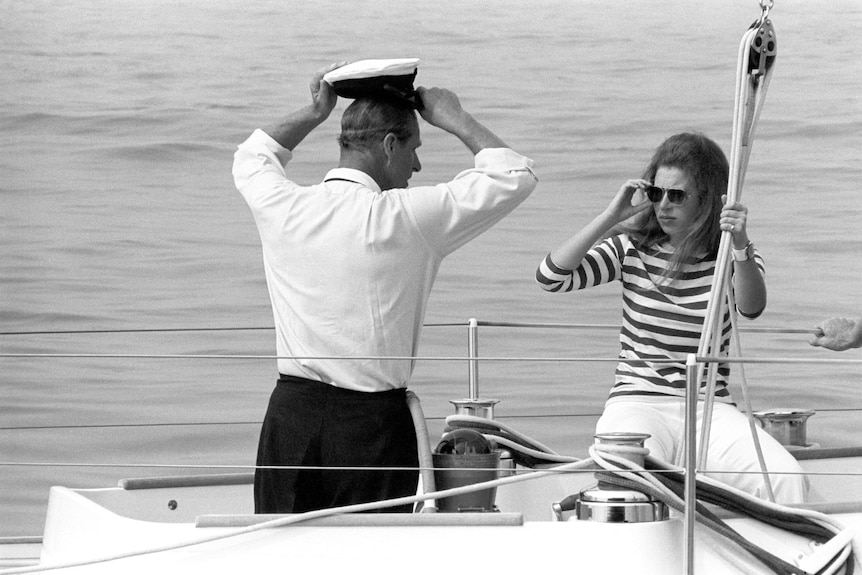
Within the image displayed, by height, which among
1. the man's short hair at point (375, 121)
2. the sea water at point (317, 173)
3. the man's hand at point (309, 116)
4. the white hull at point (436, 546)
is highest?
the sea water at point (317, 173)

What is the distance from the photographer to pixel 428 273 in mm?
1613

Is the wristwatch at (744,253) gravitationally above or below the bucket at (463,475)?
above

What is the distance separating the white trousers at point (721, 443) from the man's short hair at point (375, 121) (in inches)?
19.2

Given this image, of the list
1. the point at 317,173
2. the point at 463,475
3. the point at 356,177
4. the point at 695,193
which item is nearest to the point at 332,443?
the point at 463,475

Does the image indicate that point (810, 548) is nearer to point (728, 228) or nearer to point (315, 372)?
point (728, 228)

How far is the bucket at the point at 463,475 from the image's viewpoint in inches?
62.7

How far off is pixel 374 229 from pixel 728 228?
46 cm

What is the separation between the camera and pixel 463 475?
161 centimetres

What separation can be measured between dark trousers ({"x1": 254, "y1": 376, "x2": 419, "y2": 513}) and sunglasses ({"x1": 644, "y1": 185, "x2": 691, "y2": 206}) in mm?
493

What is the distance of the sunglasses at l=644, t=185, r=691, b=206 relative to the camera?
6.05ft

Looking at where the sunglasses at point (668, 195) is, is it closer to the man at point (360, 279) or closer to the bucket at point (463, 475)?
the man at point (360, 279)

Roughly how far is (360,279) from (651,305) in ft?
1.63

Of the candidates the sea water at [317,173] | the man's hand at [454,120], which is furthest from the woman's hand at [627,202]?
the sea water at [317,173]

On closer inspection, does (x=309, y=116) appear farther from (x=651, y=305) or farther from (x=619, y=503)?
(x=619, y=503)
